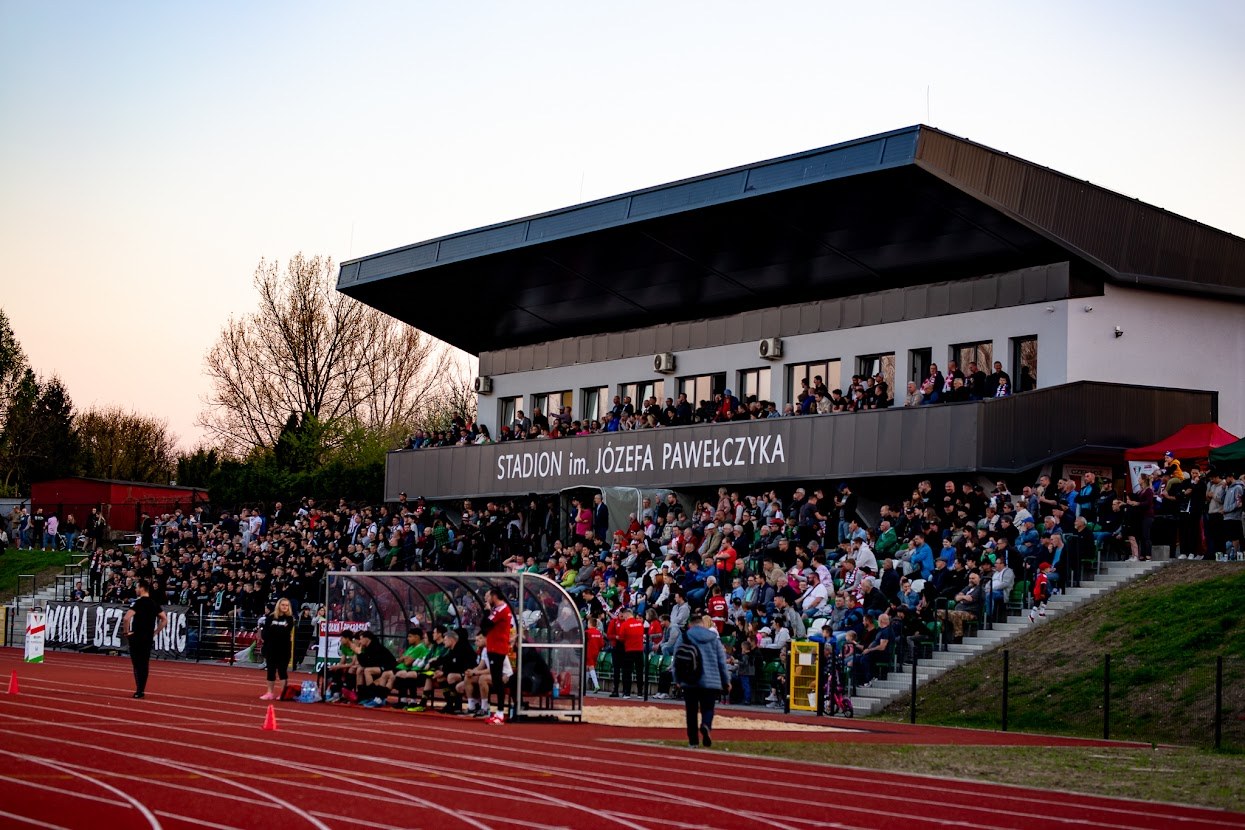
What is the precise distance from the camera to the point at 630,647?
97.1 ft

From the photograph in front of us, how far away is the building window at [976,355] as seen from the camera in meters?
35.6

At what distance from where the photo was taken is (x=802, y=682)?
89.0 ft

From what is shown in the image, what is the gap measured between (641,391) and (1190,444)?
18.3 meters

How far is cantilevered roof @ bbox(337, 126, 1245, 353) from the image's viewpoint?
32.8 metres

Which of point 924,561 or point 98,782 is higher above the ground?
point 924,561

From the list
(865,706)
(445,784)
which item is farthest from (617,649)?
(445,784)

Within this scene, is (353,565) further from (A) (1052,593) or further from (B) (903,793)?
(B) (903,793)

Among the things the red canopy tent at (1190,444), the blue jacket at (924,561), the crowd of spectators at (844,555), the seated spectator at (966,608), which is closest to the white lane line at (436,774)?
the crowd of spectators at (844,555)

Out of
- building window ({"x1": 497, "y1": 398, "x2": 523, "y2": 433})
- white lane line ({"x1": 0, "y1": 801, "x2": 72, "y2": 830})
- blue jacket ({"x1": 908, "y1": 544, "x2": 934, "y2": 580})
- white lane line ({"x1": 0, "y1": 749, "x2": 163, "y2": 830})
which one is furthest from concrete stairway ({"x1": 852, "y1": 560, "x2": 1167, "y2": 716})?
building window ({"x1": 497, "y1": 398, "x2": 523, "y2": 433})

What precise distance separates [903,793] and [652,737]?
6328mm

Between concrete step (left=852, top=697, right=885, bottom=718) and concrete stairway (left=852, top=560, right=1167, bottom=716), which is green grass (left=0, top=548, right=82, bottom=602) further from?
concrete stairway (left=852, top=560, right=1167, bottom=716)

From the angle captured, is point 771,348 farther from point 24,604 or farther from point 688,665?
point 24,604

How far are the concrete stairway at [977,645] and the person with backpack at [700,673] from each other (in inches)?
311

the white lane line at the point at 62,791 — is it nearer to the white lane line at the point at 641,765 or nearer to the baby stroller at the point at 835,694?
the white lane line at the point at 641,765
